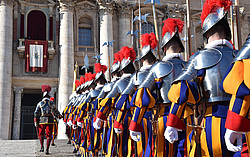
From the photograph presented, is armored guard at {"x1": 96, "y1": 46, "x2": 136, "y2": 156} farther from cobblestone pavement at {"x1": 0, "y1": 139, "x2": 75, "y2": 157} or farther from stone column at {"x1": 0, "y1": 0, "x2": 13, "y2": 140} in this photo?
stone column at {"x1": 0, "y1": 0, "x2": 13, "y2": 140}

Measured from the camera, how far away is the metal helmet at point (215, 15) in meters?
4.24

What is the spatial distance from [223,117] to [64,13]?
80.5 ft

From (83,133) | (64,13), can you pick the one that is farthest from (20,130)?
(83,133)

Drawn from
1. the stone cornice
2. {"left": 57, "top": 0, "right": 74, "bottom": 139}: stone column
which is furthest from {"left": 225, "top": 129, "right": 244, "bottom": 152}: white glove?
the stone cornice

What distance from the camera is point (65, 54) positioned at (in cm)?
2636

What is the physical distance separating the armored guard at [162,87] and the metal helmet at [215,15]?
0.89 m

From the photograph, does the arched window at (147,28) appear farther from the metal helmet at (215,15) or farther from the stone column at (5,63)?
the metal helmet at (215,15)

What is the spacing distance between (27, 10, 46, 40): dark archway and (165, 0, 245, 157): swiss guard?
24.6 meters

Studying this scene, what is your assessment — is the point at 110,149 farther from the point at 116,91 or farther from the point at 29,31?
the point at 29,31

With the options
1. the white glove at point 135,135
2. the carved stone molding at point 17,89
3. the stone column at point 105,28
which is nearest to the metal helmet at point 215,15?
the white glove at point 135,135

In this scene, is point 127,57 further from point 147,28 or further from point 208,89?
point 147,28

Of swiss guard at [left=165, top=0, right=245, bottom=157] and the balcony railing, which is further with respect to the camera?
the balcony railing

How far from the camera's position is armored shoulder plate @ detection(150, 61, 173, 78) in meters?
5.05

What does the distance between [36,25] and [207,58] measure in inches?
1001
